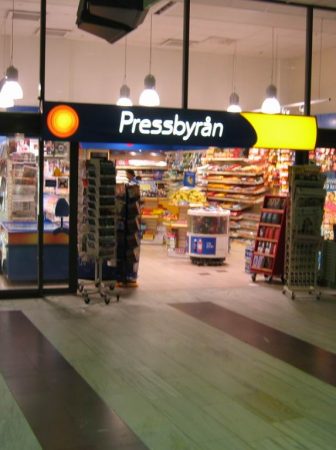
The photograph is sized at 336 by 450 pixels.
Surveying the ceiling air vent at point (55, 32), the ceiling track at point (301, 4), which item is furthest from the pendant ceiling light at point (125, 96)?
the ceiling track at point (301, 4)

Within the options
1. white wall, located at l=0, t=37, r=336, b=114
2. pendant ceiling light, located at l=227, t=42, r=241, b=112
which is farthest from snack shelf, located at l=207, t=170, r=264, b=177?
pendant ceiling light, located at l=227, t=42, r=241, b=112

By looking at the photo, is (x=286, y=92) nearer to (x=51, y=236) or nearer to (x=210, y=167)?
(x=210, y=167)

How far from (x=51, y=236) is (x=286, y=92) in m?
7.78

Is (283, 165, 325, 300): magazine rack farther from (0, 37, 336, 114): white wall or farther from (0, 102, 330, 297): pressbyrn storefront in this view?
(0, 37, 336, 114): white wall

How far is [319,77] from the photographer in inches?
551

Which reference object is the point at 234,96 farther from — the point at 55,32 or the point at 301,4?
the point at 55,32

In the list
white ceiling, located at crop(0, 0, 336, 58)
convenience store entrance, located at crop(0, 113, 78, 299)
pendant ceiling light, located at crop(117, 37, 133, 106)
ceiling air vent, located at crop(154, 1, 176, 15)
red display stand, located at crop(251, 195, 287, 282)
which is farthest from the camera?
pendant ceiling light, located at crop(117, 37, 133, 106)

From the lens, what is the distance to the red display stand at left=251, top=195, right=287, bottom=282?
1022 cm

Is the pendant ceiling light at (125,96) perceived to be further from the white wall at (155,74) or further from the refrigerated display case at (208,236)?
the refrigerated display case at (208,236)

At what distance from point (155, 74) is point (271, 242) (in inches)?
217

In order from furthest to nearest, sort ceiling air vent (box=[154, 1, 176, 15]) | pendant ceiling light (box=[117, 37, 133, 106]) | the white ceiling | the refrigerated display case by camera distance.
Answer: the refrigerated display case, pendant ceiling light (box=[117, 37, 133, 106]), ceiling air vent (box=[154, 1, 176, 15]), the white ceiling

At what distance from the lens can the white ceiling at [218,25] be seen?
32.3 feet

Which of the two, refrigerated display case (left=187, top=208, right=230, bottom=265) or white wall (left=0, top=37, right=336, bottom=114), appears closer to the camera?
refrigerated display case (left=187, top=208, right=230, bottom=265)

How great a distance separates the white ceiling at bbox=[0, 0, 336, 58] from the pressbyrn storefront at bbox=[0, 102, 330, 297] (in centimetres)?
176
